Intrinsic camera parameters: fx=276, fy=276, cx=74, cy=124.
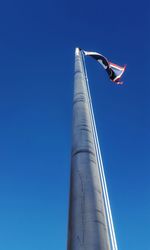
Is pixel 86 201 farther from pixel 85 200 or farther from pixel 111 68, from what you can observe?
pixel 111 68

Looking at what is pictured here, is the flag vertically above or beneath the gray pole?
above

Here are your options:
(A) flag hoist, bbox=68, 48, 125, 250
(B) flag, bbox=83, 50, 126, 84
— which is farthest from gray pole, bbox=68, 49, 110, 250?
(B) flag, bbox=83, 50, 126, 84

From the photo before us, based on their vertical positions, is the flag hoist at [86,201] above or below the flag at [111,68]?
below

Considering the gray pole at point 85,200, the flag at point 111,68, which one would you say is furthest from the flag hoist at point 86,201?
the flag at point 111,68

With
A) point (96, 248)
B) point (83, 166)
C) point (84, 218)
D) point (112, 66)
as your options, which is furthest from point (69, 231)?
point (112, 66)

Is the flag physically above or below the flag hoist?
above

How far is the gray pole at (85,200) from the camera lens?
3807mm

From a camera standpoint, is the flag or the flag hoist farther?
the flag

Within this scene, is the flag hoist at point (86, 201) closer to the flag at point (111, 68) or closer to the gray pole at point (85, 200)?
the gray pole at point (85, 200)

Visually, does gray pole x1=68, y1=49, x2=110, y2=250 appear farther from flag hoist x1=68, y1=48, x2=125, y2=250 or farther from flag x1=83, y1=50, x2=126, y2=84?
flag x1=83, y1=50, x2=126, y2=84

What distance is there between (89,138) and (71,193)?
4.96ft

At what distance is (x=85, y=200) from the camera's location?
172 inches

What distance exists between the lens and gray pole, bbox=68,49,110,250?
3.81 metres

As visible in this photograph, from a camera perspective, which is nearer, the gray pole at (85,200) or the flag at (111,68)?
the gray pole at (85,200)
